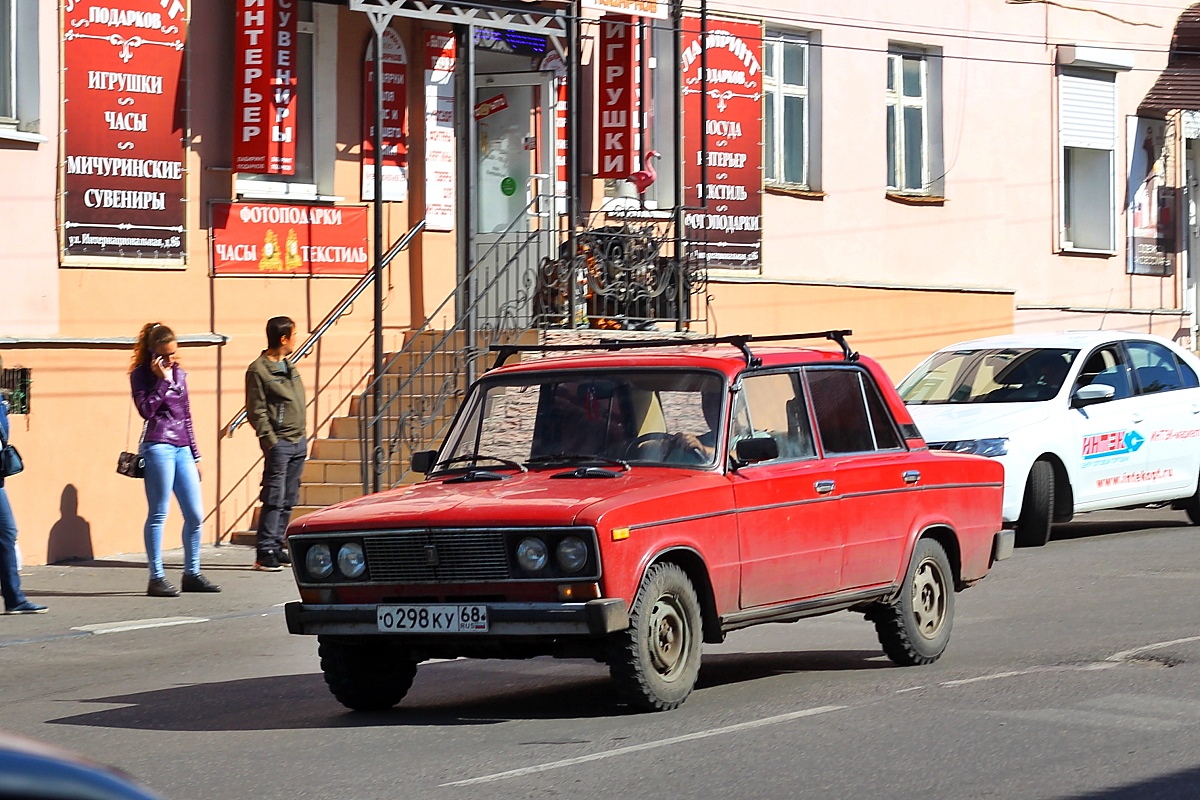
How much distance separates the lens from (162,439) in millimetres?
13359

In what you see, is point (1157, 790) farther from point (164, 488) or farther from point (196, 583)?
point (196, 583)

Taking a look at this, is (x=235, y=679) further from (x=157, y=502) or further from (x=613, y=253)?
(x=613, y=253)

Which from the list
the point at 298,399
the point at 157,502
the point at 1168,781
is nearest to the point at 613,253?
the point at 298,399

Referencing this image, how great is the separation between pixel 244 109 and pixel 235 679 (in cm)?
835

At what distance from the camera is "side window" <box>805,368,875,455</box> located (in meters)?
9.26

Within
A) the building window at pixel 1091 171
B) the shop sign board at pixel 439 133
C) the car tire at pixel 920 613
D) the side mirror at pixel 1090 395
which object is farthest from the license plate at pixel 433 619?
the building window at pixel 1091 171

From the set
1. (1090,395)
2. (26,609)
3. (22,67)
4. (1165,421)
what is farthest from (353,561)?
(1165,421)

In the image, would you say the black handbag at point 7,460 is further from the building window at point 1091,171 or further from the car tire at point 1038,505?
the building window at point 1091,171

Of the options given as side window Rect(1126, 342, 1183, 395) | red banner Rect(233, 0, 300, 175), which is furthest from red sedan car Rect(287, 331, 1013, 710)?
red banner Rect(233, 0, 300, 175)

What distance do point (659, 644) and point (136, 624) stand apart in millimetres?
5449

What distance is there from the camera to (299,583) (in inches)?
325

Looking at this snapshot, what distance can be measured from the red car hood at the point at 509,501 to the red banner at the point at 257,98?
9027mm

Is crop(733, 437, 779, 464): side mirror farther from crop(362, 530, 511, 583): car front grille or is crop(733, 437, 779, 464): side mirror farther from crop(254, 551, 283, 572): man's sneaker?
crop(254, 551, 283, 572): man's sneaker

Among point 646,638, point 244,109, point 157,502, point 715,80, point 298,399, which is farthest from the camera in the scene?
point 715,80
